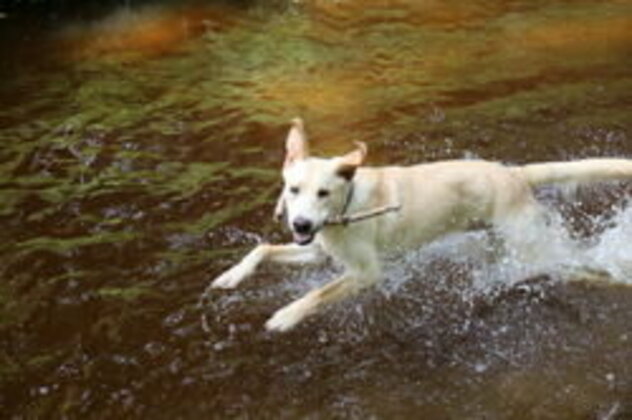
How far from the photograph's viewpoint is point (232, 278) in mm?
5887

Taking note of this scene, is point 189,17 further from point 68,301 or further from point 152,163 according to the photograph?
point 68,301

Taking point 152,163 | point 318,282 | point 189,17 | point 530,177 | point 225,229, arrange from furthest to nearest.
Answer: point 189,17 → point 152,163 → point 225,229 → point 318,282 → point 530,177

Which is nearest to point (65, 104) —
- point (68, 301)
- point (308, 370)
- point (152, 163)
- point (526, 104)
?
point (152, 163)

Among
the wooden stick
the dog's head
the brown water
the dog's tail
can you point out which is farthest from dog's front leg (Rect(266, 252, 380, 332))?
the dog's tail

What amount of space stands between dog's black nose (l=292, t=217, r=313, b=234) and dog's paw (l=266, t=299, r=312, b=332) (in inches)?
27.0

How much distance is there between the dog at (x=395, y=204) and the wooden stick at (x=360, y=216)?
0.03 m

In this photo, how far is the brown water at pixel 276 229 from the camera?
17.1 ft

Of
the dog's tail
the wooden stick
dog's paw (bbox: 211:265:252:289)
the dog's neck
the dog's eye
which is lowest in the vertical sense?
dog's paw (bbox: 211:265:252:289)

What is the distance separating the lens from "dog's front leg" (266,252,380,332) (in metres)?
5.55

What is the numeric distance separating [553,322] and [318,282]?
174 cm

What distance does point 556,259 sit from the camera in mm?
6207

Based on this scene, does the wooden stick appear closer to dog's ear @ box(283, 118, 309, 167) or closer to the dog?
the dog

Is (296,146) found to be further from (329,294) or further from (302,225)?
(329,294)

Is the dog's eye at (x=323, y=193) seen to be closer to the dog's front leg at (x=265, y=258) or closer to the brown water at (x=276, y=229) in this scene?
the dog's front leg at (x=265, y=258)
